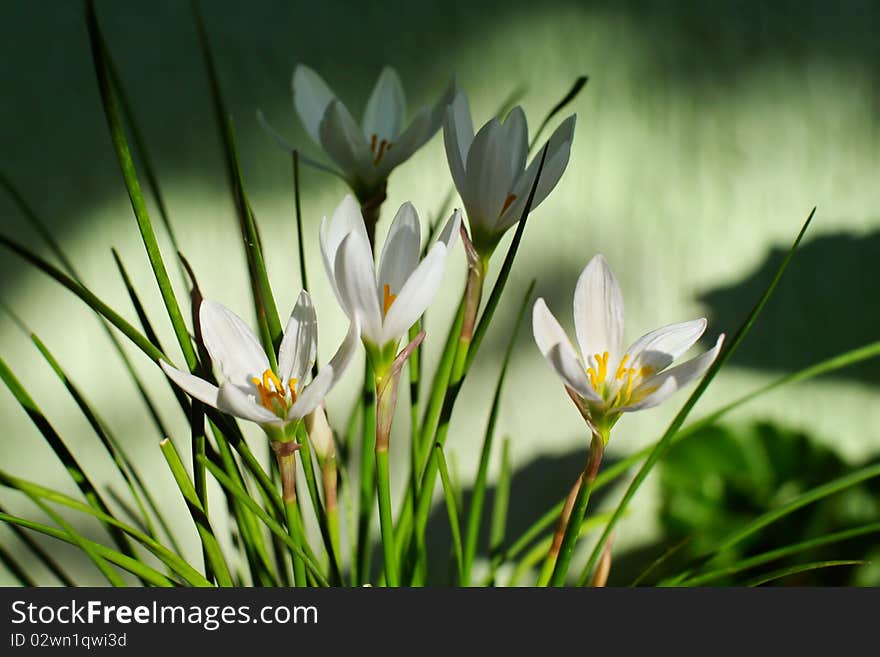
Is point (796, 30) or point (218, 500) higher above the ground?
point (796, 30)

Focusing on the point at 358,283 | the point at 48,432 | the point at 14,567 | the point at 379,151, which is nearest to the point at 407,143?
the point at 379,151

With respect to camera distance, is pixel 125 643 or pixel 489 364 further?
pixel 489 364

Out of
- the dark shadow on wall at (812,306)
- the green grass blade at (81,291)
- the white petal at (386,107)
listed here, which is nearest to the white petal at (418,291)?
the green grass blade at (81,291)

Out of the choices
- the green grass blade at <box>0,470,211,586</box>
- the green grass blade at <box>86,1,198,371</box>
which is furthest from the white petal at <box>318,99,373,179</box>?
the green grass blade at <box>0,470,211,586</box>

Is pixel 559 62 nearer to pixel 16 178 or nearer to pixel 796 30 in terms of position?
pixel 796 30

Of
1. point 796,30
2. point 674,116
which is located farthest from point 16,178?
point 796,30

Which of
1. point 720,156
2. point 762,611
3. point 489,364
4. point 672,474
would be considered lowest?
point 762,611
